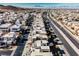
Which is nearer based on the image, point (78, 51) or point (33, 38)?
point (78, 51)

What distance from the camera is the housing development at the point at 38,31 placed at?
346 cm

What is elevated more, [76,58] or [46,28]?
[46,28]

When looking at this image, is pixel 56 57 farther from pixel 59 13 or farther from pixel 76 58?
pixel 59 13

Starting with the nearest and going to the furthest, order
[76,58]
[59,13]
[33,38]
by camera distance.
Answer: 1. [76,58]
2. [33,38]
3. [59,13]

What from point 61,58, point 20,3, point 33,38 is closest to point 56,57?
point 61,58

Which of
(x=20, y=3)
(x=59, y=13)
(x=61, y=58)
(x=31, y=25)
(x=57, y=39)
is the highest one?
(x=20, y=3)

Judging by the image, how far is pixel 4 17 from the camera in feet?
12.8

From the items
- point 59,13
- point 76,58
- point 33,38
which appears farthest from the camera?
point 59,13

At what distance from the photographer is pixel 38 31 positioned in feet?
12.7

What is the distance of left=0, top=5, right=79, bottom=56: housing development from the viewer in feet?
11.3

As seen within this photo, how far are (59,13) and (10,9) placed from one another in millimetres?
1246

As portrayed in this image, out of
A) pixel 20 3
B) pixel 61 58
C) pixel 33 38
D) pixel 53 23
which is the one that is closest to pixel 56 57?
pixel 61 58

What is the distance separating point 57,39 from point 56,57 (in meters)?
0.50

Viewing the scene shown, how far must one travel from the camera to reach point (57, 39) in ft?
12.3
